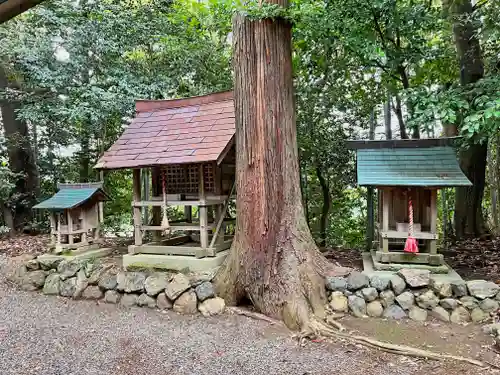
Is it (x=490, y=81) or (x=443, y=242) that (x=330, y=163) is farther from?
(x=490, y=81)

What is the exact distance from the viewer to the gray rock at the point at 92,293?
608cm

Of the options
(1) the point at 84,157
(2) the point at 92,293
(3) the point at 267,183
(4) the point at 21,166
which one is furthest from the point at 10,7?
(4) the point at 21,166

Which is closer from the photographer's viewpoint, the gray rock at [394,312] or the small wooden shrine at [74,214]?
the gray rock at [394,312]

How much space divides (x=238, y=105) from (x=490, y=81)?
11.8 ft

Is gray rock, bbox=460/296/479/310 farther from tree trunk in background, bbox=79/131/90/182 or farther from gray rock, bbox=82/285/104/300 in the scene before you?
tree trunk in background, bbox=79/131/90/182

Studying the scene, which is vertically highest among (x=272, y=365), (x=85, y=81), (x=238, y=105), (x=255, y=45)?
(x=85, y=81)

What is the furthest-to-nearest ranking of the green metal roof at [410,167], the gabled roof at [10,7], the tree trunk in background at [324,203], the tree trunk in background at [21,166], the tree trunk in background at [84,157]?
the tree trunk in background at [21,166] < the tree trunk in background at [84,157] < the tree trunk in background at [324,203] < the green metal roof at [410,167] < the gabled roof at [10,7]

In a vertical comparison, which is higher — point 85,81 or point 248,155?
point 85,81

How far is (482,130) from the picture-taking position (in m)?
5.02

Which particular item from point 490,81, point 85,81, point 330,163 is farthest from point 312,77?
point 85,81

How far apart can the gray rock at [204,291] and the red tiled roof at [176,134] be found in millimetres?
1914

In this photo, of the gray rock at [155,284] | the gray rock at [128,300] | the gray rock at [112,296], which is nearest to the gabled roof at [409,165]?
the gray rock at [155,284]

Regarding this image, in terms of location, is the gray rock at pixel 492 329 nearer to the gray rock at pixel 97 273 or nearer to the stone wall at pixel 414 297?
the stone wall at pixel 414 297

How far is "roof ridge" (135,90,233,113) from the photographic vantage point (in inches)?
274
